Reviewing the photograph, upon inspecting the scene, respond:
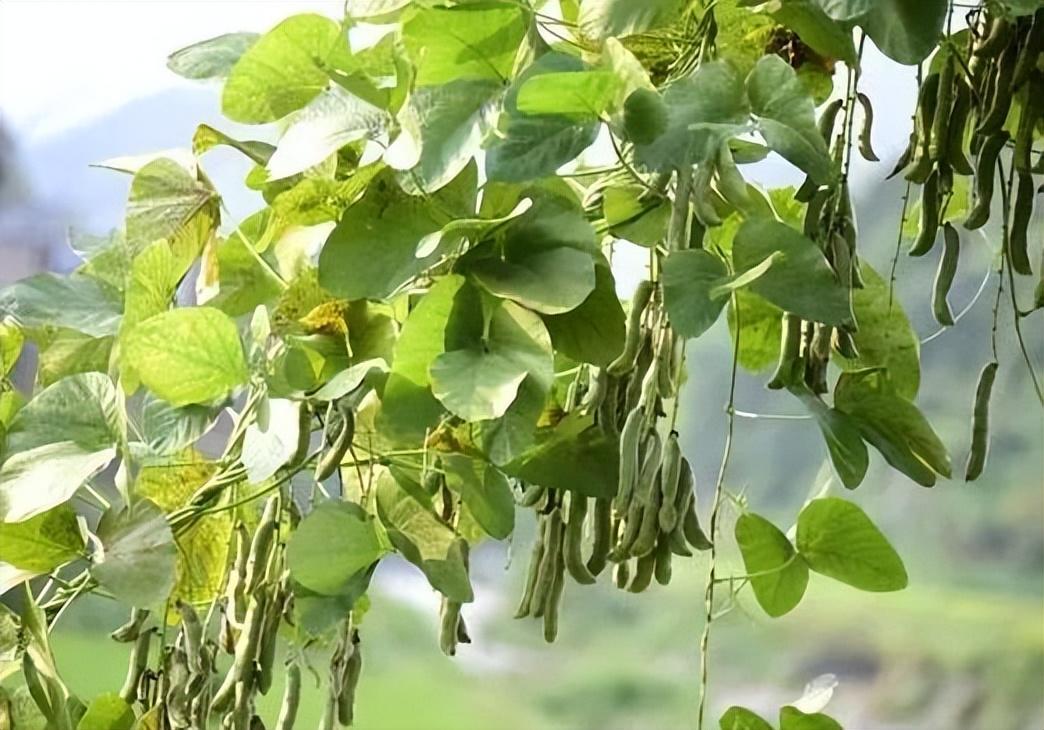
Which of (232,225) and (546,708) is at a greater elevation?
(232,225)

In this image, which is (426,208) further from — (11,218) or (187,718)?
(11,218)

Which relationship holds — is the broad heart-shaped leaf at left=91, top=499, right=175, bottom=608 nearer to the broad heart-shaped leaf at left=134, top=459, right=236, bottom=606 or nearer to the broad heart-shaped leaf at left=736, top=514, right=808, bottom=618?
the broad heart-shaped leaf at left=134, top=459, right=236, bottom=606

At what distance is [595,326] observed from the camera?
1.75 ft

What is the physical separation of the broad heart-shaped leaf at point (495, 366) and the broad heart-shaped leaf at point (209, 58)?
229mm

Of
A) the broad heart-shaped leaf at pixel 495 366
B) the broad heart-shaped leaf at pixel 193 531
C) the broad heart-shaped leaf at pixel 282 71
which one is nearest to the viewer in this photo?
the broad heart-shaped leaf at pixel 495 366

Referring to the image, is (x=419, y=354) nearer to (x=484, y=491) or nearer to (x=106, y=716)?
(x=484, y=491)

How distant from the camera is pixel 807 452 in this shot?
898mm

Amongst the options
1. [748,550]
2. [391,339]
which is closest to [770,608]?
[748,550]

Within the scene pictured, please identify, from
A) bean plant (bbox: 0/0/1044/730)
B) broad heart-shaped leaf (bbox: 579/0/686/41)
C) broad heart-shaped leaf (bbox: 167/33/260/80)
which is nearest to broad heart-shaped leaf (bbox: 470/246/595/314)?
bean plant (bbox: 0/0/1044/730)

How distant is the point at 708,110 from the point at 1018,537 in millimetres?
543

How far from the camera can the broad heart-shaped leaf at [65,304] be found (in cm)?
67

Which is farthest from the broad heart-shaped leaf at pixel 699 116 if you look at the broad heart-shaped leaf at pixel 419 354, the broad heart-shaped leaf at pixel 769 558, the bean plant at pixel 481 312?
the broad heart-shaped leaf at pixel 769 558

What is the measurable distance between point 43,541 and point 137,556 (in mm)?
85

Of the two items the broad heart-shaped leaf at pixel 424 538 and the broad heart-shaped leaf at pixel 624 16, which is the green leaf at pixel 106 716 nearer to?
the broad heart-shaped leaf at pixel 424 538
